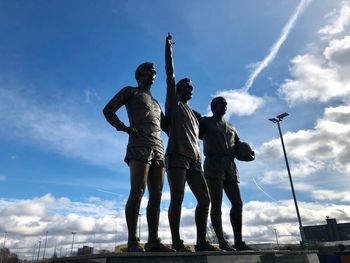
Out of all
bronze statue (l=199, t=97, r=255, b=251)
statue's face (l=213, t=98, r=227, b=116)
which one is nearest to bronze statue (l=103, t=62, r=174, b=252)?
bronze statue (l=199, t=97, r=255, b=251)

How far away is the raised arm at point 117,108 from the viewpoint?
4934mm

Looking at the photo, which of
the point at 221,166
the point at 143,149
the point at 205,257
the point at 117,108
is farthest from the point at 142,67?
the point at 205,257

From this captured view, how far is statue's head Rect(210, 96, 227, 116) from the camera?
22.9ft

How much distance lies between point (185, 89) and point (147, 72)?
0.97 meters

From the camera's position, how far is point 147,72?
18.9 ft

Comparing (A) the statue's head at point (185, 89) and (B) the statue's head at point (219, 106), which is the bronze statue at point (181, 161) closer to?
(A) the statue's head at point (185, 89)

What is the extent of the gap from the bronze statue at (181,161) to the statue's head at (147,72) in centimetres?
32

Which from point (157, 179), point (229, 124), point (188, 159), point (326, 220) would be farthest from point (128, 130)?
point (326, 220)

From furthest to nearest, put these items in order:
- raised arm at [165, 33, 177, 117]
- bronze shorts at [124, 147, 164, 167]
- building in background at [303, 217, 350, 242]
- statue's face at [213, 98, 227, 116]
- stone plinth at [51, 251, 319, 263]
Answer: building in background at [303, 217, 350, 242]
statue's face at [213, 98, 227, 116]
raised arm at [165, 33, 177, 117]
bronze shorts at [124, 147, 164, 167]
stone plinth at [51, 251, 319, 263]

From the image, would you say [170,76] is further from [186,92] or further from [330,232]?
[330,232]

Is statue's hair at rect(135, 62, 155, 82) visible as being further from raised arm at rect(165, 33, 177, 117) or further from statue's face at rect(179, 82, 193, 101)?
statue's face at rect(179, 82, 193, 101)

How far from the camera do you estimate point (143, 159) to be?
484 cm

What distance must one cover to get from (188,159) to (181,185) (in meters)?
0.48

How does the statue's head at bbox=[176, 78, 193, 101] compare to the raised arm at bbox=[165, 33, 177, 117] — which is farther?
the statue's head at bbox=[176, 78, 193, 101]
